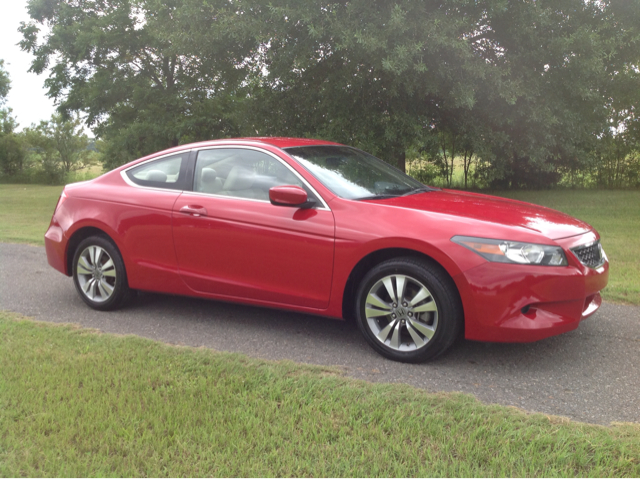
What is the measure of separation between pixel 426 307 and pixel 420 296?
0.28ft

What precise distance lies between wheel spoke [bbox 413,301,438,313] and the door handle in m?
1.92

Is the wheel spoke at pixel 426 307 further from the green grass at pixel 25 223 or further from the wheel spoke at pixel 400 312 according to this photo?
the green grass at pixel 25 223

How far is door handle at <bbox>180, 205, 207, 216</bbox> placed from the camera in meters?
4.78

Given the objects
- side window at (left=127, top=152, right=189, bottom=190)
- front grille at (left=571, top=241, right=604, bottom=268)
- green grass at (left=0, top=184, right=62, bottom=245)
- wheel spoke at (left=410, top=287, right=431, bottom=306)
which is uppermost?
side window at (left=127, top=152, right=189, bottom=190)

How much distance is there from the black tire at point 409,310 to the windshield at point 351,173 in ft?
2.40

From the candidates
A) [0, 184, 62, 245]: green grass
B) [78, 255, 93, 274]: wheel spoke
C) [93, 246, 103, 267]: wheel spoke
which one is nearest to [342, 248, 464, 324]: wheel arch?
[93, 246, 103, 267]: wheel spoke

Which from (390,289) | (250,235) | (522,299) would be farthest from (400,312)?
(250,235)

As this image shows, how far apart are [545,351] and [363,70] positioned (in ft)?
36.6

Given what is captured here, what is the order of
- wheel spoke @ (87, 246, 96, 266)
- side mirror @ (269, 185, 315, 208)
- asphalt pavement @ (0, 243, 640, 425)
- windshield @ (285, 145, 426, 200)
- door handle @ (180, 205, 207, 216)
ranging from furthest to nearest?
wheel spoke @ (87, 246, 96, 266)
door handle @ (180, 205, 207, 216)
windshield @ (285, 145, 426, 200)
side mirror @ (269, 185, 315, 208)
asphalt pavement @ (0, 243, 640, 425)

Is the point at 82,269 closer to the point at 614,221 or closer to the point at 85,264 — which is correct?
the point at 85,264

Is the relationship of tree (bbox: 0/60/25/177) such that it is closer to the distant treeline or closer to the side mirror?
the distant treeline

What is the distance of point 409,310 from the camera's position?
13.2 ft

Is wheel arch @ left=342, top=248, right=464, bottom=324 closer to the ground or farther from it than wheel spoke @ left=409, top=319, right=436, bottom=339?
farther from it

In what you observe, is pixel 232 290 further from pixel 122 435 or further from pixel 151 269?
pixel 122 435
